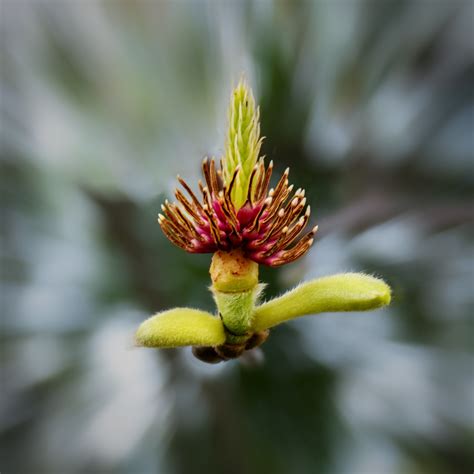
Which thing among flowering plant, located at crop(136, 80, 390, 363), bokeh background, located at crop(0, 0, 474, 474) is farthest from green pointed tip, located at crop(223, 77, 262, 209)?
bokeh background, located at crop(0, 0, 474, 474)

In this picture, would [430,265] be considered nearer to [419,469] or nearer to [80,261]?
[419,469]

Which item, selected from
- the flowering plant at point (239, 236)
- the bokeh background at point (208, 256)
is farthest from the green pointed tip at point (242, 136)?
the bokeh background at point (208, 256)

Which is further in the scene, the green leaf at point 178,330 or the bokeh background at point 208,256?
the bokeh background at point 208,256

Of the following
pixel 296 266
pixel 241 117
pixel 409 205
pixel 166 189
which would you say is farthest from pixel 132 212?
pixel 241 117

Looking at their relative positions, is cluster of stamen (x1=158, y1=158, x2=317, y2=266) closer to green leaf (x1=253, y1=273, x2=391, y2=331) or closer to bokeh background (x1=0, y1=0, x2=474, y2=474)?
green leaf (x1=253, y1=273, x2=391, y2=331)

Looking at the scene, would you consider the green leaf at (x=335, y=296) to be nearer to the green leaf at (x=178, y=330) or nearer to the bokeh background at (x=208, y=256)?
the green leaf at (x=178, y=330)

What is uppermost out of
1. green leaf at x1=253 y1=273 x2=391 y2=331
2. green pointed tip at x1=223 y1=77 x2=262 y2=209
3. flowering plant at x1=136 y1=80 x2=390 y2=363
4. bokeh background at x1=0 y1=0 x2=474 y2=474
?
bokeh background at x1=0 y1=0 x2=474 y2=474

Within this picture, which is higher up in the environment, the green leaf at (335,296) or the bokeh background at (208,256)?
the bokeh background at (208,256)
